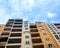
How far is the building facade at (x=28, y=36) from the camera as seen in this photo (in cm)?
4597

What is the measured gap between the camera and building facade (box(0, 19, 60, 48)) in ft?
151

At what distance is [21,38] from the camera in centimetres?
4938

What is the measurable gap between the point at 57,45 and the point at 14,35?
60.4 feet

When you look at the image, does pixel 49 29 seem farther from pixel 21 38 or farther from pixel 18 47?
pixel 18 47

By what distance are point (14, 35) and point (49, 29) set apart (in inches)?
649

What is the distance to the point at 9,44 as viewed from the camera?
45156mm

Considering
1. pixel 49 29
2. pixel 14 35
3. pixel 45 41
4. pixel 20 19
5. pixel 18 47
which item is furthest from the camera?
pixel 20 19

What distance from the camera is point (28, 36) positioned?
50.4 m

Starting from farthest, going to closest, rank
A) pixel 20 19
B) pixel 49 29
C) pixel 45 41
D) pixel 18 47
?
pixel 20 19, pixel 49 29, pixel 45 41, pixel 18 47

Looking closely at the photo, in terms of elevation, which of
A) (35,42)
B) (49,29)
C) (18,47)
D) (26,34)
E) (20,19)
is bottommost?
(18,47)

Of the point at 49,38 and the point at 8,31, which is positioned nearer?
the point at 49,38

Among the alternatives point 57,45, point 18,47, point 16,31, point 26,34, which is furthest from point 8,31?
point 57,45

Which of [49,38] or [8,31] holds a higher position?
[8,31]

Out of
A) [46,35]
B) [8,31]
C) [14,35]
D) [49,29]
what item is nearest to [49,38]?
[46,35]
